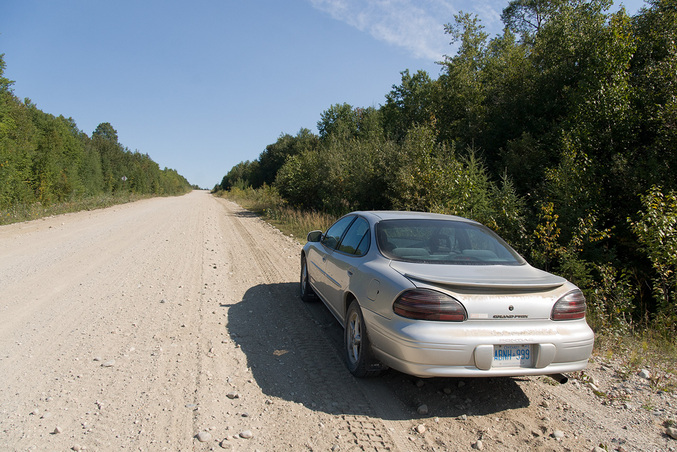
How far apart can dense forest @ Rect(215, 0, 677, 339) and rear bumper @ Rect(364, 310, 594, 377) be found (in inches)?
105

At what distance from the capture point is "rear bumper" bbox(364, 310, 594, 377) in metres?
3.04

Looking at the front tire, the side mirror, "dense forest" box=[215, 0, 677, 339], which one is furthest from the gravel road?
A: "dense forest" box=[215, 0, 677, 339]

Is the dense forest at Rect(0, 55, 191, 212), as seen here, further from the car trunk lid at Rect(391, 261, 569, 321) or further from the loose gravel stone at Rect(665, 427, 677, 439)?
the loose gravel stone at Rect(665, 427, 677, 439)

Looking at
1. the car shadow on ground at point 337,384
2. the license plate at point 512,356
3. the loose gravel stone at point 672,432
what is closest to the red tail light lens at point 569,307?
the license plate at point 512,356

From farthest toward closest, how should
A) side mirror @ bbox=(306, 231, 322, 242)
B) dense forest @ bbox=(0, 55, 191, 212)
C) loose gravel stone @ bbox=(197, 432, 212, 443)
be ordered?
dense forest @ bbox=(0, 55, 191, 212) → side mirror @ bbox=(306, 231, 322, 242) → loose gravel stone @ bbox=(197, 432, 212, 443)

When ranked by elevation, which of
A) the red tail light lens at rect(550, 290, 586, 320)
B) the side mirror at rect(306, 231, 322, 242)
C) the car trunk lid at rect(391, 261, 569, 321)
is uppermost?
the side mirror at rect(306, 231, 322, 242)

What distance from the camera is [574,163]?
8.64 m

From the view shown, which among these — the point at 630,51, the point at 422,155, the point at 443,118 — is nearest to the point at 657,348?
the point at 422,155

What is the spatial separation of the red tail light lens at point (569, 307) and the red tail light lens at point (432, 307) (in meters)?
0.80

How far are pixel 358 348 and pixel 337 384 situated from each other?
0.38 metres

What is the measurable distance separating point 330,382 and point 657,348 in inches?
161

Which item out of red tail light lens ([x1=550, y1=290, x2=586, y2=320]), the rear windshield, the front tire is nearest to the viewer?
red tail light lens ([x1=550, y1=290, x2=586, y2=320])

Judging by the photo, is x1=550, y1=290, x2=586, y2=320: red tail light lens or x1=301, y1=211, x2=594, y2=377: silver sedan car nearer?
x1=301, y1=211, x2=594, y2=377: silver sedan car

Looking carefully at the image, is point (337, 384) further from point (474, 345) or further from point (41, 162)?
point (41, 162)
